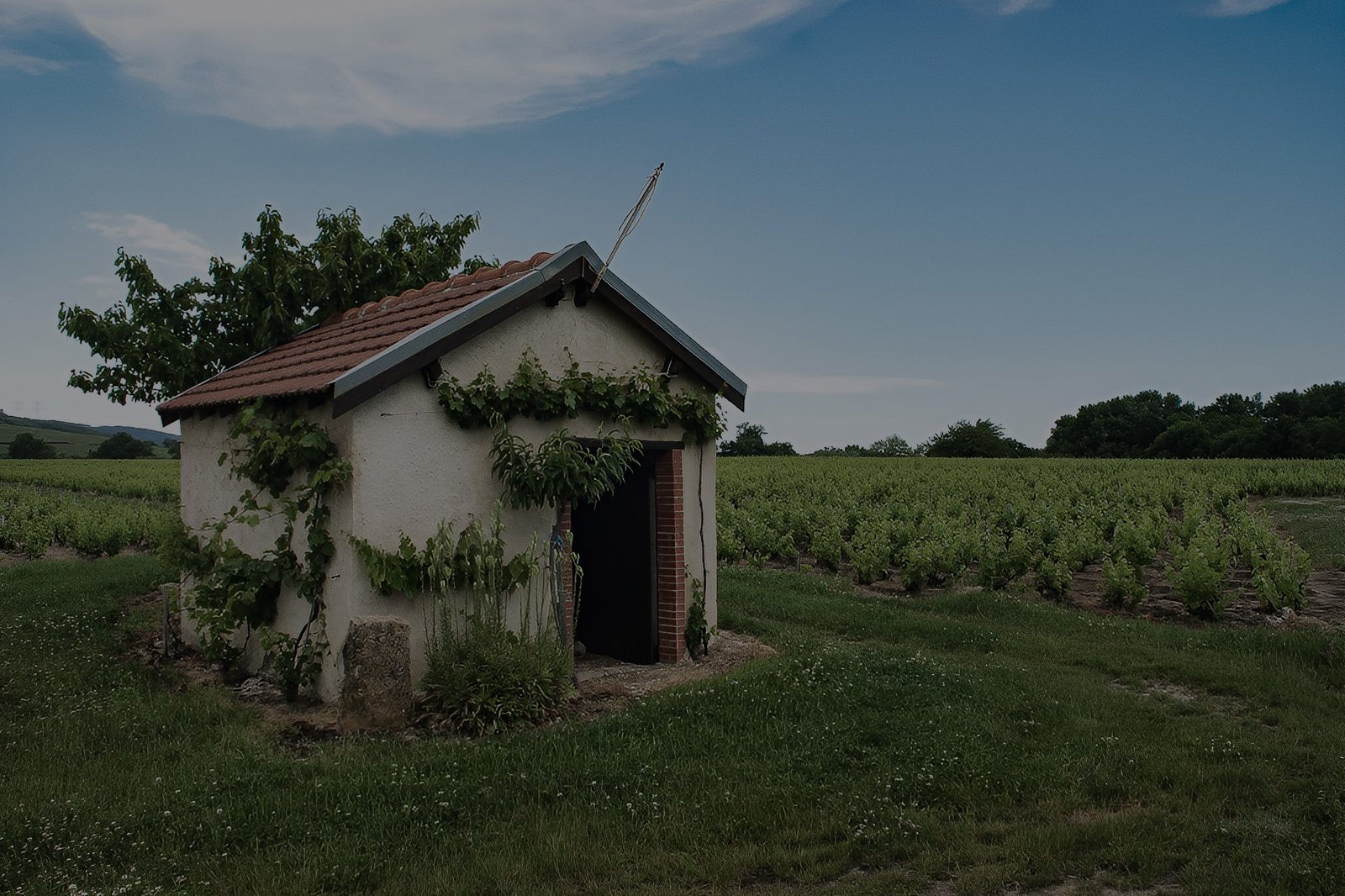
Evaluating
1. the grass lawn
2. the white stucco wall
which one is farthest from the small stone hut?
the grass lawn

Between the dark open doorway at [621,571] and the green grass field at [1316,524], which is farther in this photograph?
the green grass field at [1316,524]

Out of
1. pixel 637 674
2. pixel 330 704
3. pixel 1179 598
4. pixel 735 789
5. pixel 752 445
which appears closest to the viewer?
pixel 735 789

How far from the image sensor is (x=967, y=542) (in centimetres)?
1773

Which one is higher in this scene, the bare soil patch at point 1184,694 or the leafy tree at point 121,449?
the leafy tree at point 121,449

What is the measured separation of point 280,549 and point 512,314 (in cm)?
324

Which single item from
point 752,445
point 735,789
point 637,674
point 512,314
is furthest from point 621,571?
point 752,445

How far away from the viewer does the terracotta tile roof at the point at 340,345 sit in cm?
941

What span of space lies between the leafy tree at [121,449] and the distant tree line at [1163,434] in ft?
158

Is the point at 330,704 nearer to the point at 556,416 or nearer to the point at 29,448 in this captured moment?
the point at 556,416

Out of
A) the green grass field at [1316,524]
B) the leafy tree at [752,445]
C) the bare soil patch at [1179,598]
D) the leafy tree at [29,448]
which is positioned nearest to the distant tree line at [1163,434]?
the leafy tree at [752,445]

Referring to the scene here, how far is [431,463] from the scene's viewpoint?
358 inches

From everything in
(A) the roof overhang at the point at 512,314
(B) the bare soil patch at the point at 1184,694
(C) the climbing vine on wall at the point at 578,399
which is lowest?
(B) the bare soil patch at the point at 1184,694

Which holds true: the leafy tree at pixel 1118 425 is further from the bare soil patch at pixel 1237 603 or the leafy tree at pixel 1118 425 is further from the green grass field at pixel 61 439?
the green grass field at pixel 61 439

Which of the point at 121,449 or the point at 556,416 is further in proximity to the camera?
the point at 121,449
